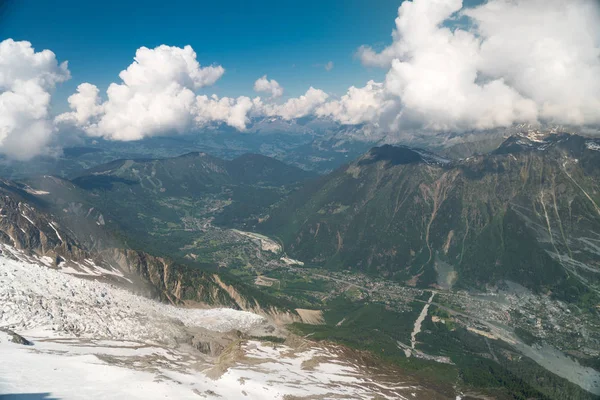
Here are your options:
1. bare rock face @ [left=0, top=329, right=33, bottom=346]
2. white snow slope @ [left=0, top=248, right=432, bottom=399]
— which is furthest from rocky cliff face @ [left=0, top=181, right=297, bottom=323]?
→ bare rock face @ [left=0, top=329, right=33, bottom=346]

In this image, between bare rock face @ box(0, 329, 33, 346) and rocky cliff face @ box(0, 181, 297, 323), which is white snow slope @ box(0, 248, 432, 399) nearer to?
bare rock face @ box(0, 329, 33, 346)

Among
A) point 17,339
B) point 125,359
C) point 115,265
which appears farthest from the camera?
point 115,265

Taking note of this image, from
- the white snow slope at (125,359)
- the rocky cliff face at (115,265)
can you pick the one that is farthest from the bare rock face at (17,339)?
the rocky cliff face at (115,265)

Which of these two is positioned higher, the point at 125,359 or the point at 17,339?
the point at 17,339

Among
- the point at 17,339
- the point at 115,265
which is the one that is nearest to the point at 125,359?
the point at 17,339

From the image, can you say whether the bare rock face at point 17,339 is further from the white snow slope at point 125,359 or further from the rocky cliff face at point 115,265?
the rocky cliff face at point 115,265

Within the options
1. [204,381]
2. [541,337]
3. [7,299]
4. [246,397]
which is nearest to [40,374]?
[204,381]

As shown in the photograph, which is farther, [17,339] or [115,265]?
[115,265]

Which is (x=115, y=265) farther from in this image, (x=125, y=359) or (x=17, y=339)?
(x=125, y=359)

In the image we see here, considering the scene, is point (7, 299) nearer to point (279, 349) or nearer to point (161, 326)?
point (161, 326)
